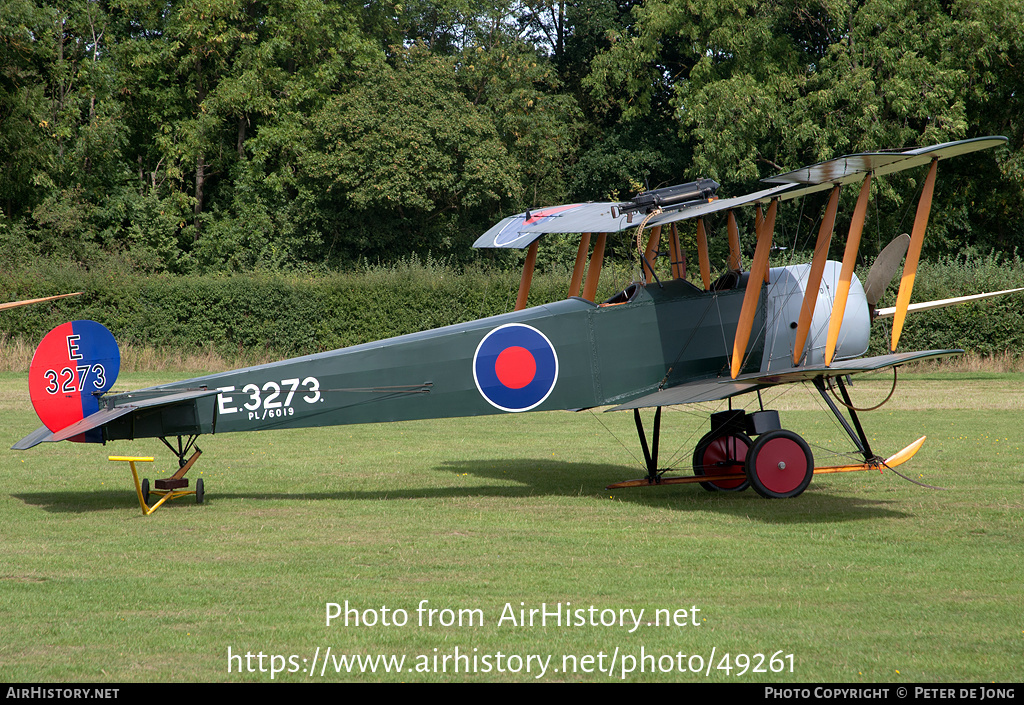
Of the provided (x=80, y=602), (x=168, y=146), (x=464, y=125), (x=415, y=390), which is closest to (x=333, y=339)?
(x=464, y=125)

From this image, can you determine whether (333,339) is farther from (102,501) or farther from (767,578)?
(767,578)

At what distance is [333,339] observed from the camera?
2659cm

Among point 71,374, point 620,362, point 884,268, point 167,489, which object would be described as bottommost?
point 167,489

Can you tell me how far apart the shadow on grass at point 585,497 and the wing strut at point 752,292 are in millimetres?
1395

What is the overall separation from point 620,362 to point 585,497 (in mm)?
1477

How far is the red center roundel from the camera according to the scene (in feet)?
28.3

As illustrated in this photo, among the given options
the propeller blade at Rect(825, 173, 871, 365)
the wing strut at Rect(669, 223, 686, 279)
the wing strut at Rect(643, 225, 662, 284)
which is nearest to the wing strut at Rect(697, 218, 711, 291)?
the wing strut at Rect(669, 223, 686, 279)

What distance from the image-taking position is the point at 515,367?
865 cm

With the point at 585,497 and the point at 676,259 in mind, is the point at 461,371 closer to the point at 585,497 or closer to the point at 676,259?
the point at 585,497

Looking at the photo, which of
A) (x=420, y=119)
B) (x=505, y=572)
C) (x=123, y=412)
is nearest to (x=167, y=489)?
(x=123, y=412)

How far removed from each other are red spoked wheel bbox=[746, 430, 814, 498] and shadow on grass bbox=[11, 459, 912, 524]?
0.61 feet

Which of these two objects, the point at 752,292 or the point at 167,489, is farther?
the point at 167,489

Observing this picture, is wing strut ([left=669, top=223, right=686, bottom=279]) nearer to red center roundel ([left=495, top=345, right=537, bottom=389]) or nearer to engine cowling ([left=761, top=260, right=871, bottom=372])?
engine cowling ([left=761, top=260, right=871, bottom=372])

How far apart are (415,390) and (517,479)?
2514 millimetres
